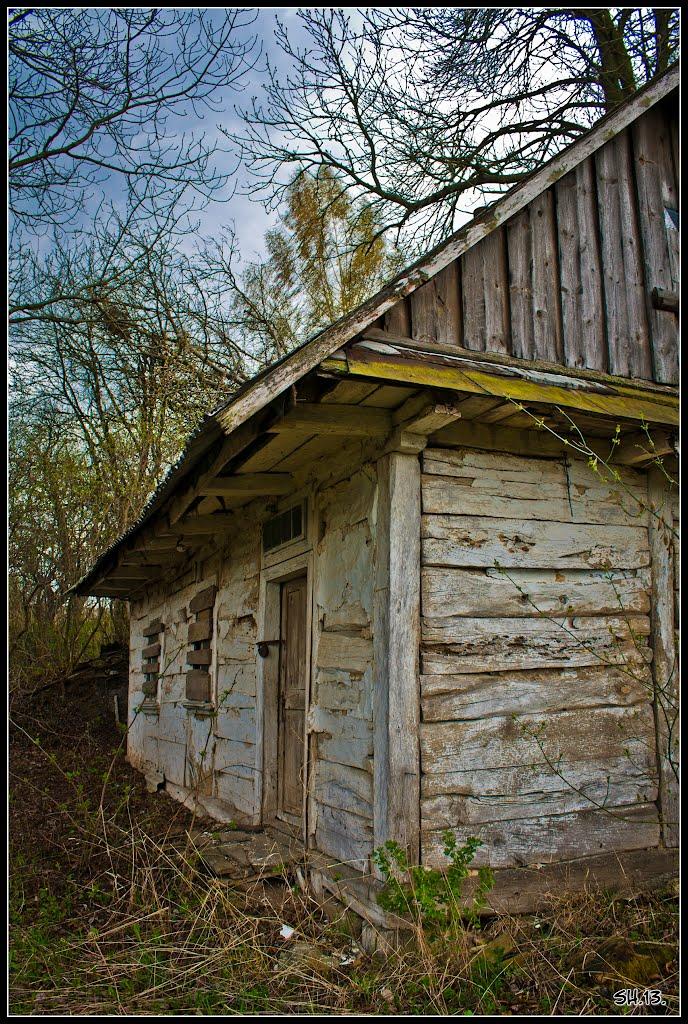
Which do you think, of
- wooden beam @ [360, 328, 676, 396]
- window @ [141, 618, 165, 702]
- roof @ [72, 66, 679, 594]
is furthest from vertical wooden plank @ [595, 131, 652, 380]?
window @ [141, 618, 165, 702]

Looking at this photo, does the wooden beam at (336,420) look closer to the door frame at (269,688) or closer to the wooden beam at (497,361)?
the wooden beam at (497,361)

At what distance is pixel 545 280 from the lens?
5.29 meters

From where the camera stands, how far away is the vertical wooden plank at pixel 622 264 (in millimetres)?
5508

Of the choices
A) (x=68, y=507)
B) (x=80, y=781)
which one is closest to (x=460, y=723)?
(x=80, y=781)

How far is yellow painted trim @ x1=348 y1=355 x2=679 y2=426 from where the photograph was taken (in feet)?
13.0

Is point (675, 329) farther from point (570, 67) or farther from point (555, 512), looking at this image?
point (570, 67)

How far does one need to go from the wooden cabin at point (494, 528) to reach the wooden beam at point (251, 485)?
2 centimetres

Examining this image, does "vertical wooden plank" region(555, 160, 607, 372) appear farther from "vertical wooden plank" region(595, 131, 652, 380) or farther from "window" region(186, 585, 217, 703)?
"window" region(186, 585, 217, 703)

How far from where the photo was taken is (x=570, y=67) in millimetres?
10125

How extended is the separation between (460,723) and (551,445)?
6.26ft

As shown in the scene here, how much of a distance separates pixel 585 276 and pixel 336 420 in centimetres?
239

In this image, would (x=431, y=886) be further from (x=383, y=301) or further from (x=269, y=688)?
(x=383, y=301)

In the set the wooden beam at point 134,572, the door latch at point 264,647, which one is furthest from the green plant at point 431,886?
the wooden beam at point 134,572

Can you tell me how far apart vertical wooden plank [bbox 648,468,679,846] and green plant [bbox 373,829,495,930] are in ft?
5.32
